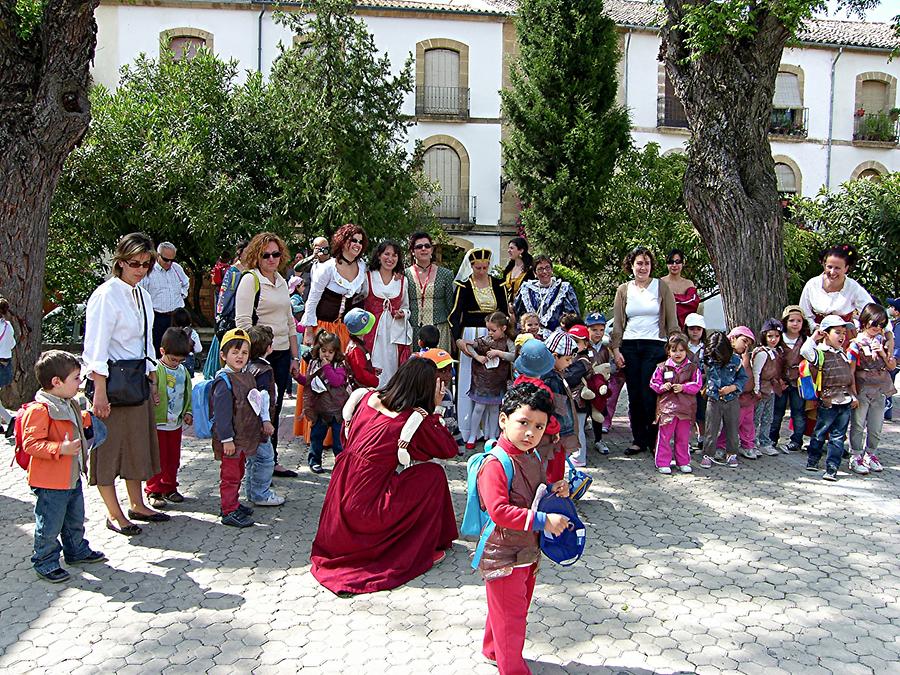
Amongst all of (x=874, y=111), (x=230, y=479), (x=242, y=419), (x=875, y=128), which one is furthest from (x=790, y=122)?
(x=230, y=479)

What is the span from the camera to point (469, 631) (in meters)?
4.03

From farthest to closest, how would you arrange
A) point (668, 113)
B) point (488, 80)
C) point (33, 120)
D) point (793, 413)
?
point (668, 113)
point (488, 80)
point (33, 120)
point (793, 413)

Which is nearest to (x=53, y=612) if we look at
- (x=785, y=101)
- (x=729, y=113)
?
(x=729, y=113)

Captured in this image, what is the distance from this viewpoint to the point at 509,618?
3.49m

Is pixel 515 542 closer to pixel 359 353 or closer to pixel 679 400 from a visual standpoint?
pixel 359 353

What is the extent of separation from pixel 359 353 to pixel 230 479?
1.54 meters

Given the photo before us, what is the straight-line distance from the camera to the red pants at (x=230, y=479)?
5.36m

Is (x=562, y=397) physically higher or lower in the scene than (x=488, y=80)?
lower

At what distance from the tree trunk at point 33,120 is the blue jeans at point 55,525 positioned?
4862 millimetres

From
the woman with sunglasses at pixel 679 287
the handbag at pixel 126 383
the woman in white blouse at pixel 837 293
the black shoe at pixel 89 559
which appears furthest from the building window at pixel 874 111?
the black shoe at pixel 89 559

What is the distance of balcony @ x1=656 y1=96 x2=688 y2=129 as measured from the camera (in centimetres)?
2462

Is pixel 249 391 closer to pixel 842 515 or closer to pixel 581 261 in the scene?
pixel 842 515

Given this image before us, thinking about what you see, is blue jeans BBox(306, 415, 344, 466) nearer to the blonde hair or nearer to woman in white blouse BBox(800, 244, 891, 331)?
the blonde hair

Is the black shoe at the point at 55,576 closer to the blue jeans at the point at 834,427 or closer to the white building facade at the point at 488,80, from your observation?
the blue jeans at the point at 834,427
